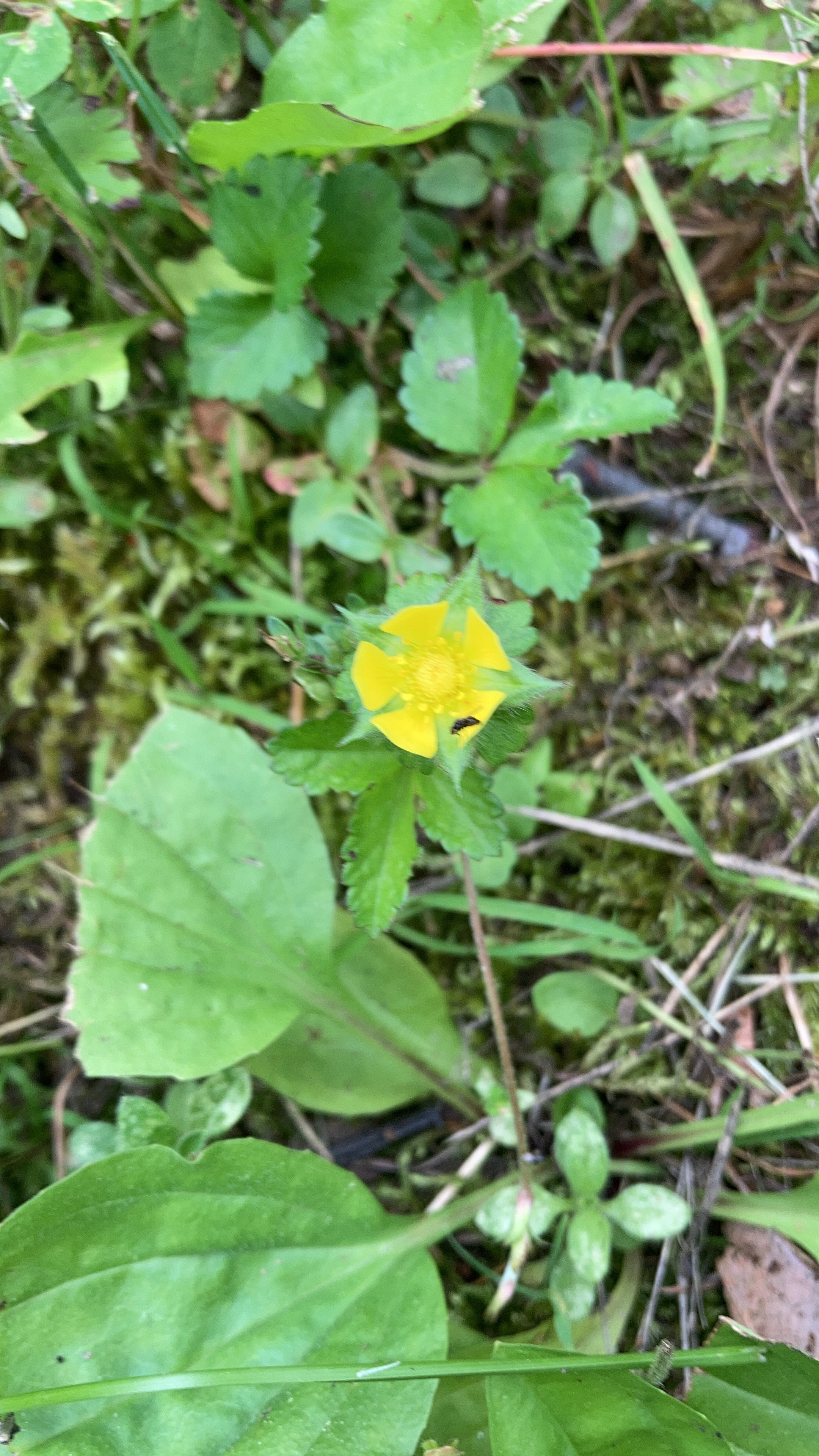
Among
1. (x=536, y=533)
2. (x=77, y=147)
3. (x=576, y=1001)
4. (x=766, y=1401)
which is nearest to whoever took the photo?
(x=766, y=1401)

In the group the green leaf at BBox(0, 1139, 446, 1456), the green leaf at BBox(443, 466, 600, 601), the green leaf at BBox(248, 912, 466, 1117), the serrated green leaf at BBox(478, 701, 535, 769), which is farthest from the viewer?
the green leaf at BBox(248, 912, 466, 1117)

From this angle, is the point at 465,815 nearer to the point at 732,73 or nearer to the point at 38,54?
the point at 38,54

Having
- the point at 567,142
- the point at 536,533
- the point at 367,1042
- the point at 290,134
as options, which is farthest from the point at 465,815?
the point at 567,142

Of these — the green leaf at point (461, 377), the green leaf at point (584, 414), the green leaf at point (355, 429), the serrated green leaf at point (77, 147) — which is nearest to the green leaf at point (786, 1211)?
the green leaf at point (584, 414)

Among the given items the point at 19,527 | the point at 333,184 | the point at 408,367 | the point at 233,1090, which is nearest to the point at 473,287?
the point at 408,367

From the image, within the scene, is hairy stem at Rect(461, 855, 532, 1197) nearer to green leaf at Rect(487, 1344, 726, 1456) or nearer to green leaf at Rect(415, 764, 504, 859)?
green leaf at Rect(415, 764, 504, 859)

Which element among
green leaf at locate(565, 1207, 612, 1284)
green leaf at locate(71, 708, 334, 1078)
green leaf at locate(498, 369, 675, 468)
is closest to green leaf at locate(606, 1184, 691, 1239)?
green leaf at locate(565, 1207, 612, 1284)
